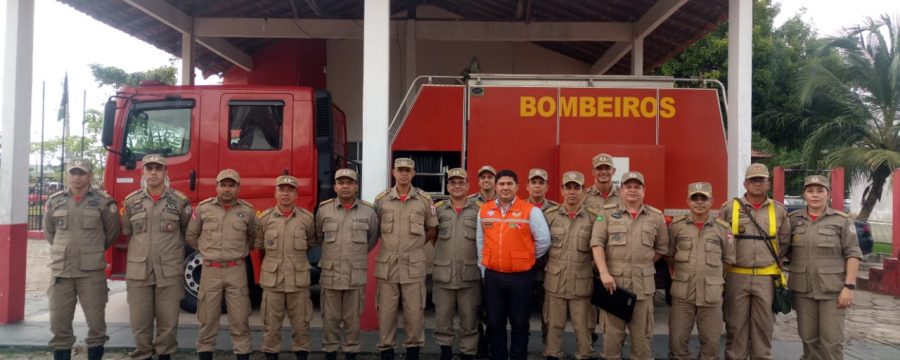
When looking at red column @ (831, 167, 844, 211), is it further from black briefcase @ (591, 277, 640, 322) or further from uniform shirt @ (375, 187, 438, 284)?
uniform shirt @ (375, 187, 438, 284)

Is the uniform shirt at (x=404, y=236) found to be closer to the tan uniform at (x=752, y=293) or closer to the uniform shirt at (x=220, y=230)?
the uniform shirt at (x=220, y=230)

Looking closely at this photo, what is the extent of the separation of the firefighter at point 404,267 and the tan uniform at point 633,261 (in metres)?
1.35

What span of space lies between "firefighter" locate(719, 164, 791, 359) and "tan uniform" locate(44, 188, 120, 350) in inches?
192

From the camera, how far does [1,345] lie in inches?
213

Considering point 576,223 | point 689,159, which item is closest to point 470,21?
point 689,159

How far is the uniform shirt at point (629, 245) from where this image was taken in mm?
4422

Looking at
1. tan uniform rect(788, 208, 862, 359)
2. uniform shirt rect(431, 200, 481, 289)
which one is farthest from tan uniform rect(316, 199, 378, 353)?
tan uniform rect(788, 208, 862, 359)

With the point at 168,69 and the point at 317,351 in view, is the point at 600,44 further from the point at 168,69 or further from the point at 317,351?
the point at 168,69

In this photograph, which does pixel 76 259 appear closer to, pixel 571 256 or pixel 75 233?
pixel 75 233

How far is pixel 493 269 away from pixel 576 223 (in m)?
0.72

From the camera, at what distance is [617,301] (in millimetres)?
4391

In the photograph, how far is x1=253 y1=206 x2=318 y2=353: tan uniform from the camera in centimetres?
478

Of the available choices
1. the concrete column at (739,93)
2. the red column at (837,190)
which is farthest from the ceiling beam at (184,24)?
the red column at (837,190)

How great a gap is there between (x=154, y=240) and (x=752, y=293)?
15.0 ft
